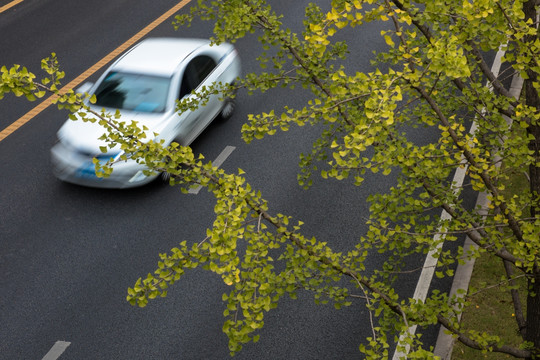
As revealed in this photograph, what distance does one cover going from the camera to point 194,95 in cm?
1189

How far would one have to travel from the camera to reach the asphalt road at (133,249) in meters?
8.67

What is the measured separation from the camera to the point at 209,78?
12.2m

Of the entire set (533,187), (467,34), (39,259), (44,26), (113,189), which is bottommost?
(39,259)

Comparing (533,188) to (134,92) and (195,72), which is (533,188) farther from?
(134,92)

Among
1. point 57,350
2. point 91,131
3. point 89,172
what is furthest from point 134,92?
point 57,350

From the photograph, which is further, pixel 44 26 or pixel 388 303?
pixel 44 26

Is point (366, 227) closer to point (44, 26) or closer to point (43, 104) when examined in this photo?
point (43, 104)

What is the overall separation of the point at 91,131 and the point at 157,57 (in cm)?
195

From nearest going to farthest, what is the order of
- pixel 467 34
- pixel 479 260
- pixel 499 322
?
pixel 467 34, pixel 499 322, pixel 479 260

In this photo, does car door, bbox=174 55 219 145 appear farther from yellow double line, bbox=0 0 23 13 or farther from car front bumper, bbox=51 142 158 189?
yellow double line, bbox=0 0 23 13

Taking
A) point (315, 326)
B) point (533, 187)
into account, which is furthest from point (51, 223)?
point (533, 187)

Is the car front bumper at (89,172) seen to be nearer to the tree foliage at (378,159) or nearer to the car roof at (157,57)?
the car roof at (157,57)

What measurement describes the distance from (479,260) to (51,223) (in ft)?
22.2

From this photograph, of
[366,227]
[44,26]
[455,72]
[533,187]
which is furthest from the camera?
[44,26]
